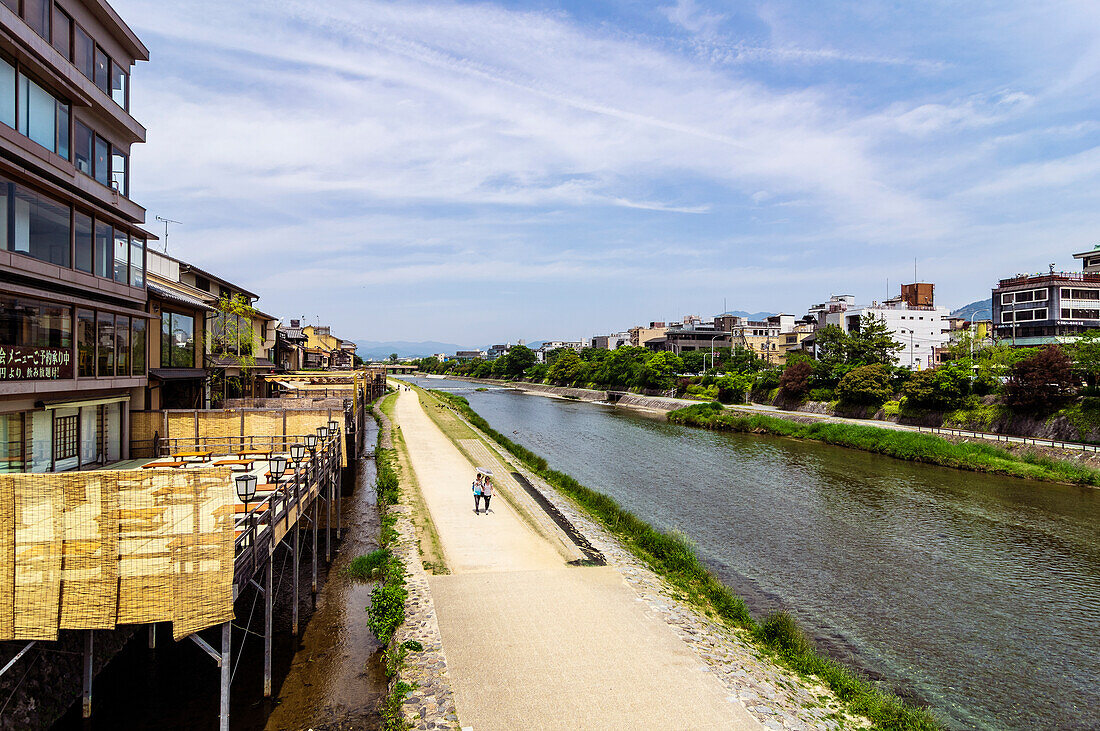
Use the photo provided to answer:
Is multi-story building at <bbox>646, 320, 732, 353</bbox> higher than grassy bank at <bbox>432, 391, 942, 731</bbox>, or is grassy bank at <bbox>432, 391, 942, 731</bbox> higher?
multi-story building at <bbox>646, 320, 732, 353</bbox>

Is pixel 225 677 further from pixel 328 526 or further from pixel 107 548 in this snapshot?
pixel 328 526

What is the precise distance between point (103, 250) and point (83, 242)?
1.04 m

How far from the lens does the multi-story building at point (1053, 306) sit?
60469 millimetres

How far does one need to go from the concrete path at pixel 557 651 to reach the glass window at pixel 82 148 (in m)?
15.6

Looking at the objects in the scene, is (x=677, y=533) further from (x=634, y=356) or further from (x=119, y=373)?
(x=634, y=356)

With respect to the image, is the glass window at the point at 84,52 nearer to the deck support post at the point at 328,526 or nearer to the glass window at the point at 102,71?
the glass window at the point at 102,71

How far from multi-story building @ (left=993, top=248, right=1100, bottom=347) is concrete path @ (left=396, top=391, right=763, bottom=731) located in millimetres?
64566

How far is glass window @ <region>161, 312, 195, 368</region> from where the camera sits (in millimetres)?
23516

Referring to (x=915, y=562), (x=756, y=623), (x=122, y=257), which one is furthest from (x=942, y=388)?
(x=122, y=257)

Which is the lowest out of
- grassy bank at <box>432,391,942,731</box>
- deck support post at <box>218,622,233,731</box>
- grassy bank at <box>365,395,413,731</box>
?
grassy bank at <box>432,391,942,731</box>

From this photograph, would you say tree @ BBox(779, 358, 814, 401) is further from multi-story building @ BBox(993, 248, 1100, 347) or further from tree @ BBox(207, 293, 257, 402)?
tree @ BBox(207, 293, 257, 402)

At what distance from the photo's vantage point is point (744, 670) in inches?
468

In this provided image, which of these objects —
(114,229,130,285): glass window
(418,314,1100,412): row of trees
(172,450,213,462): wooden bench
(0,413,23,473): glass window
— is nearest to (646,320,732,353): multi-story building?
(418,314,1100,412): row of trees

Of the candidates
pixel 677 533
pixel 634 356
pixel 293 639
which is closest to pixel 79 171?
pixel 293 639
